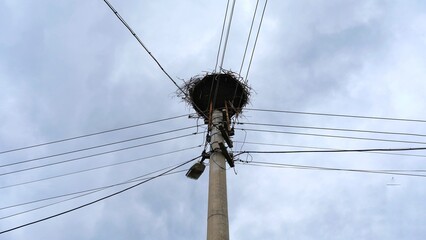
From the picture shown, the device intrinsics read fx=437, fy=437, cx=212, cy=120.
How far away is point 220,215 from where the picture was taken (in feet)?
21.4

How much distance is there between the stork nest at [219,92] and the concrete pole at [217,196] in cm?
189

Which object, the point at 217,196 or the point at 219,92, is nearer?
the point at 217,196

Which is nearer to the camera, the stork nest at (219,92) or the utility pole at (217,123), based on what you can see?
the utility pole at (217,123)

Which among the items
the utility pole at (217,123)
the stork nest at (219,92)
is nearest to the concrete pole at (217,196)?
the utility pole at (217,123)

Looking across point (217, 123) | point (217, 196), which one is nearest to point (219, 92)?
point (217, 123)

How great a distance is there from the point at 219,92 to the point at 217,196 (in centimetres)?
396

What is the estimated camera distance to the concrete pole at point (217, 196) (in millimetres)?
6305

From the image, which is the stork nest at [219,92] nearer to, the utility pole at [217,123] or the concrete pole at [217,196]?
the utility pole at [217,123]

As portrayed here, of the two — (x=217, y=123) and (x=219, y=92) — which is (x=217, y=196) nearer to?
(x=217, y=123)

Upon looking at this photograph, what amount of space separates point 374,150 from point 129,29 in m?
5.66

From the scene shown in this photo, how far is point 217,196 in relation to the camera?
22.4 ft

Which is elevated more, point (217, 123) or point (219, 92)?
point (219, 92)

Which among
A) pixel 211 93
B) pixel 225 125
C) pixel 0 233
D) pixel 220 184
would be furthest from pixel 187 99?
pixel 0 233

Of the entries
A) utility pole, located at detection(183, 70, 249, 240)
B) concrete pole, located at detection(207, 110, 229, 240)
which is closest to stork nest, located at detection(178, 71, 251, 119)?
utility pole, located at detection(183, 70, 249, 240)
